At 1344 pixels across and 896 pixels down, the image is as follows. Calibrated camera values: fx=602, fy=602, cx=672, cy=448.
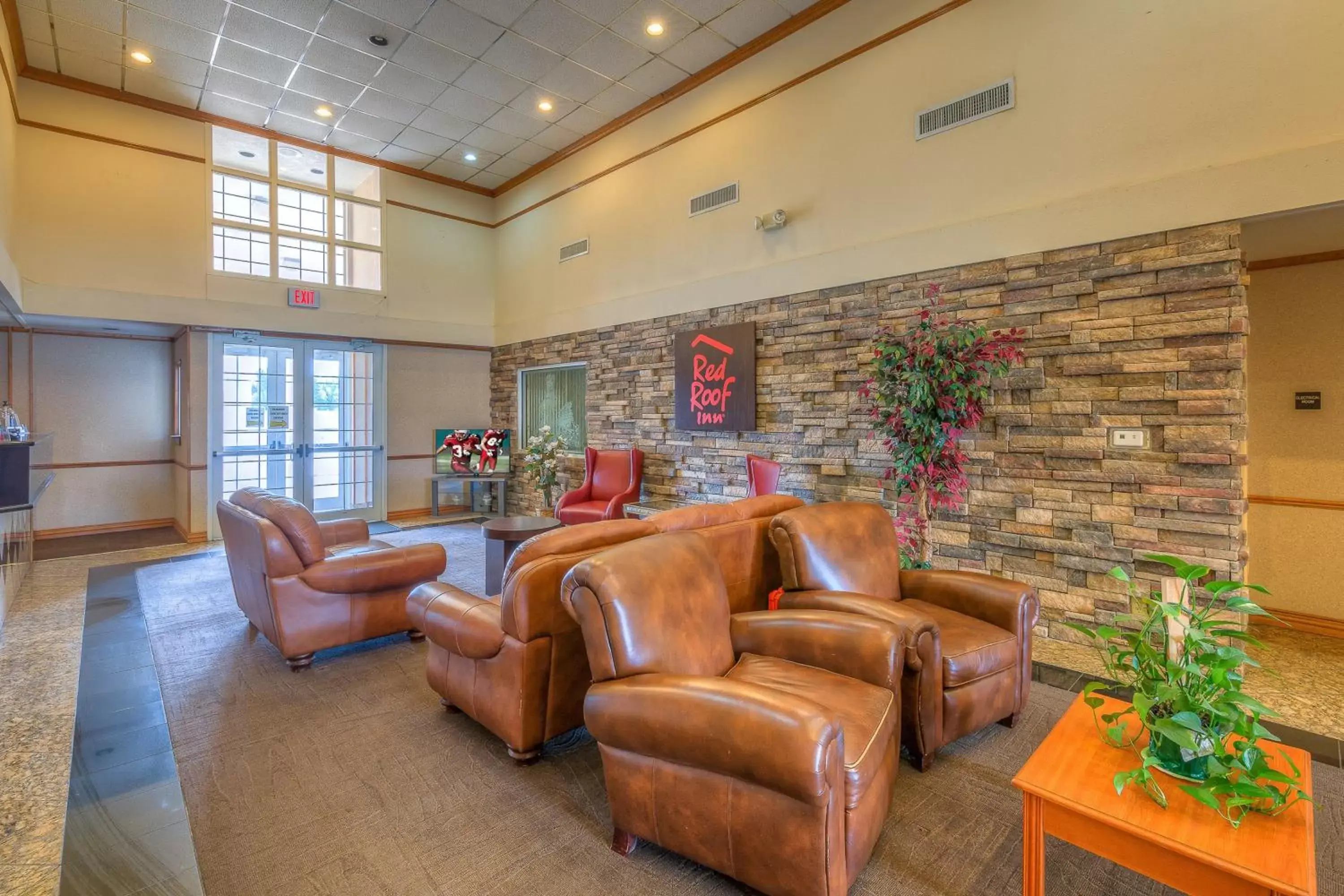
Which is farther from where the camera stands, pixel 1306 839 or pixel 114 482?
pixel 114 482

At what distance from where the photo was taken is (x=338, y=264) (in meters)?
7.65

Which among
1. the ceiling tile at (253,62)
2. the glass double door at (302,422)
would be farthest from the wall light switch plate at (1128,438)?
the glass double door at (302,422)

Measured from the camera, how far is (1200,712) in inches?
56.2

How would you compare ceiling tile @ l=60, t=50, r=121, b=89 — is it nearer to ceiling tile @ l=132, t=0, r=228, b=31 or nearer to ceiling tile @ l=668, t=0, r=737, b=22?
ceiling tile @ l=132, t=0, r=228, b=31

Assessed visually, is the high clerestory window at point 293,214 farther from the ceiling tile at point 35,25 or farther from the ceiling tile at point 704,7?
the ceiling tile at point 704,7

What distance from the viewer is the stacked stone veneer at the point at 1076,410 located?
3.09 metres

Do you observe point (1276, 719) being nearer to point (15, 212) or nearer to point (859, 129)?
point (859, 129)

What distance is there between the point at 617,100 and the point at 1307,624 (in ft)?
22.9

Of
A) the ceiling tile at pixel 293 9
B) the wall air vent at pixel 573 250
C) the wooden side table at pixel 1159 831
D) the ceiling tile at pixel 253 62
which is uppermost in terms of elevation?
the ceiling tile at pixel 253 62

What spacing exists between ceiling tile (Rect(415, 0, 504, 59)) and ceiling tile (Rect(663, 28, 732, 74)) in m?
1.49

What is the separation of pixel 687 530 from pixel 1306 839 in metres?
1.92

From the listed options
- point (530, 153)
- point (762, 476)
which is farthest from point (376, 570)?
point (530, 153)

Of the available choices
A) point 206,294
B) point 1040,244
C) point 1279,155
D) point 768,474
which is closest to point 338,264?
point 206,294

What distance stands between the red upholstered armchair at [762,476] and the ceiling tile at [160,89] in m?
6.58
